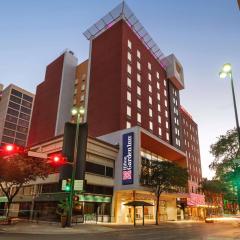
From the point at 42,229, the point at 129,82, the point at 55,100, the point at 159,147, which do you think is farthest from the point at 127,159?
the point at 55,100

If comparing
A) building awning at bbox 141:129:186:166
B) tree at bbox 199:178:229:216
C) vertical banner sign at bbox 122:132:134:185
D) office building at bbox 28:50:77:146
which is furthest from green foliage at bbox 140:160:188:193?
tree at bbox 199:178:229:216

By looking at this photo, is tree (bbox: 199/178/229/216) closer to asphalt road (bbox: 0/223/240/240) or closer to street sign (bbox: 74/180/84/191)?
asphalt road (bbox: 0/223/240/240)

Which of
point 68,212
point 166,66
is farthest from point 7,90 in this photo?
point 68,212

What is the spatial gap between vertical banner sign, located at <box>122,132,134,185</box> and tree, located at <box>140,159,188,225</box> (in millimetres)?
2003

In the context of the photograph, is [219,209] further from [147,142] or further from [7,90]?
[7,90]

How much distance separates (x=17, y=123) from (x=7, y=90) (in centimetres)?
1774

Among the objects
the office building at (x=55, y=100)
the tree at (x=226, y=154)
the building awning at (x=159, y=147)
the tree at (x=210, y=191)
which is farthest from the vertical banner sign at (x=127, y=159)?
the tree at (x=210, y=191)

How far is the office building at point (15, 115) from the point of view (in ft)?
371

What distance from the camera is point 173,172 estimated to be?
38.2 meters

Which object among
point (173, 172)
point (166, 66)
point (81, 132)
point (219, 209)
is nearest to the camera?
point (81, 132)

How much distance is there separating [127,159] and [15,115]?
93047 mm

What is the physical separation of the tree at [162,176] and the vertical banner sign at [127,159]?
2.00m

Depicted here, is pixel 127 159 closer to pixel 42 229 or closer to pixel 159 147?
pixel 159 147

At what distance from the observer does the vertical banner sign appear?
39.3m
